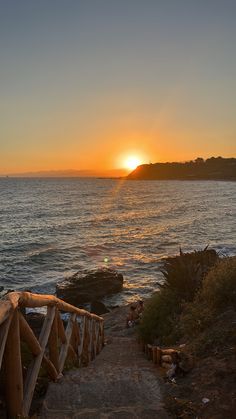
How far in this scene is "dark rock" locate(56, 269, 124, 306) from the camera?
1080 inches

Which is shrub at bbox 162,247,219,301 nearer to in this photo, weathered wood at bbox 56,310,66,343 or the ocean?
weathered wood at bbox 56,310,66,343

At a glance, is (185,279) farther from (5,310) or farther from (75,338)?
(5,310)

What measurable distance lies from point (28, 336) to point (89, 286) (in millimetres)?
24534

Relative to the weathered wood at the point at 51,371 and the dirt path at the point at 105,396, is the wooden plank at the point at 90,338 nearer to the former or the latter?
the dirt path at the point at 105,396

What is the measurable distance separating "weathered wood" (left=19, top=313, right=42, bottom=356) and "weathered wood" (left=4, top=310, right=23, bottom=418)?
182 millimetres

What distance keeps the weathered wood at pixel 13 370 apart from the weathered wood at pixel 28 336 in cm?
18

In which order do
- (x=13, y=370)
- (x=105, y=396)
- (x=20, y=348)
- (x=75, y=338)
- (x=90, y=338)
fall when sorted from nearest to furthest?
(x=13, y=370) → (x=20, y=348) → (x=105, y=396) → (x=75, y=338) → (x=90, y=338)

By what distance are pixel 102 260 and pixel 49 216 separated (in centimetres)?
3891

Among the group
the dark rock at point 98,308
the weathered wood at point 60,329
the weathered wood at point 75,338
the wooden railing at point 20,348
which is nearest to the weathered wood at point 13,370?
the wooden railing at point 20,348

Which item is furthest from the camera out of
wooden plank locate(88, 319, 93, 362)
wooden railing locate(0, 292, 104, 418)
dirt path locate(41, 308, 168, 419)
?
wooden plank locate(88, 319, 93, 362)

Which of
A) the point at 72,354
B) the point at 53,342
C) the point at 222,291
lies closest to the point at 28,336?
the point at 53,342

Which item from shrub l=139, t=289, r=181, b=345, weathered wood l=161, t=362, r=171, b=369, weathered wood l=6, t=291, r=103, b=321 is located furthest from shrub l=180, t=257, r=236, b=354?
weathered wood l=6, t=291, r=103, b=321

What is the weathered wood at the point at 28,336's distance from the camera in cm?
408

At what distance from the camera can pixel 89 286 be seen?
28469mm
